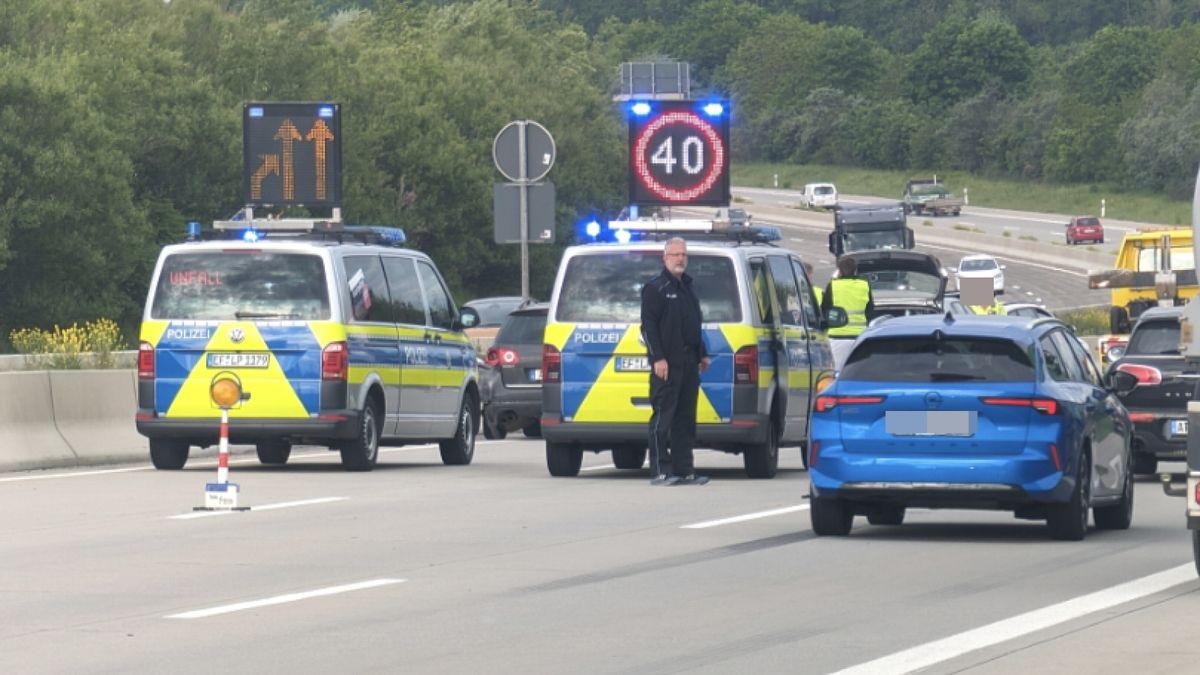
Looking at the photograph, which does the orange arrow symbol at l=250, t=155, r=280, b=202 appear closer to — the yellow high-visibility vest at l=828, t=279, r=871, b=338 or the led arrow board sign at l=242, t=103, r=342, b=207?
the led arrow board sign at l=242, t=103, r=342, b=207

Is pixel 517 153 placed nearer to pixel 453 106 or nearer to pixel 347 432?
pixel 347 432

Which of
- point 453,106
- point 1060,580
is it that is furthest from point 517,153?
point 453,106

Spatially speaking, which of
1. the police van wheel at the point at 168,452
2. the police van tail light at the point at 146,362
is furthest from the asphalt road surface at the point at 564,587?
the police van wheel at the point at 168,452

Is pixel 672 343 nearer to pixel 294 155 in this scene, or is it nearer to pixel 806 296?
pixel 806 296

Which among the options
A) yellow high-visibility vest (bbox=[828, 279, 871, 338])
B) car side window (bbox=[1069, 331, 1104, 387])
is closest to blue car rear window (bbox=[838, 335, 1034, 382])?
car side window (bbox=[1069, 331, 1104, 387])

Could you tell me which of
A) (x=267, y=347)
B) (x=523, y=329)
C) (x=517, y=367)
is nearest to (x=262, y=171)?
(x=523, y=329)

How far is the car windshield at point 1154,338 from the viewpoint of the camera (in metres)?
23.2

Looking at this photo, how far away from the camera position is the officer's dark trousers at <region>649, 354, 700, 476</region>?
20562mm

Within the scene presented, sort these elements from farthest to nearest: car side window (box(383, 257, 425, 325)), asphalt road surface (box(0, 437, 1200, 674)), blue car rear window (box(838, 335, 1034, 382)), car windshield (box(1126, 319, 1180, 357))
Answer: car side window (box(383, 257, 425, 325)) < car windshield (box(1126, 319, 1180, 357)) < blue car rear window (box(838, 335, 1034, 382)) < asphalt road surface (box(0, 437, 1200, 674))

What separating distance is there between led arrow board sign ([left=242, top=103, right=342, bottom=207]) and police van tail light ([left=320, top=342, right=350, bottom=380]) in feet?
21.5

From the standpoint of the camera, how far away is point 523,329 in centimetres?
2912

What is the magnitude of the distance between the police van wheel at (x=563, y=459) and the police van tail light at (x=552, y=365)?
64 cm

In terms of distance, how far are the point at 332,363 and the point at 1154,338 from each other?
23.8 ft

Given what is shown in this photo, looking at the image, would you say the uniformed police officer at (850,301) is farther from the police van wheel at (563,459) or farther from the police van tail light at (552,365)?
the police van tail light at (552,365)
